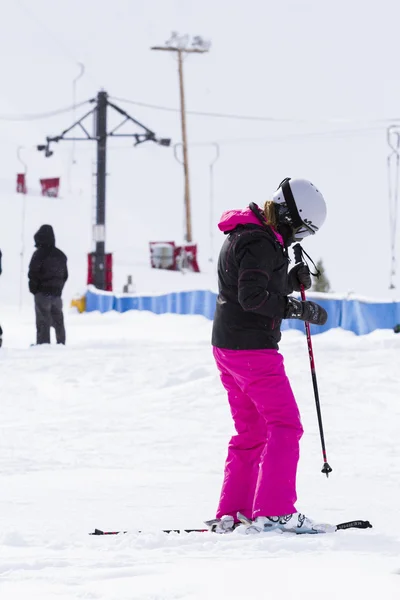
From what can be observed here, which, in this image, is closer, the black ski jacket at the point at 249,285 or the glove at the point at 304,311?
the black ski jacket at the point at 249,285

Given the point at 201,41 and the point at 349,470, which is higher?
the point at 201,41

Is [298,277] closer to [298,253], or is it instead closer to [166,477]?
[298,253]

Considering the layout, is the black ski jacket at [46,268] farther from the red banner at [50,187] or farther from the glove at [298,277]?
the red banner at [50,187]

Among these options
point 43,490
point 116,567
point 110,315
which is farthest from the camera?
point 110,315

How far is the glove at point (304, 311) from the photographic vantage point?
183 inches

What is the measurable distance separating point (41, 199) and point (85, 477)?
68508 millimetres

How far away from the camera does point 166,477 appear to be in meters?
6.35

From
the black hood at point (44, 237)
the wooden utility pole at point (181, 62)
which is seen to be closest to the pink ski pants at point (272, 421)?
the black hood at point (44, 237)

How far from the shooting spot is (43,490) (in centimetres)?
584

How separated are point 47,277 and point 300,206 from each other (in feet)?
33.7

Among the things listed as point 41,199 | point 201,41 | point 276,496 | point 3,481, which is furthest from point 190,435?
point 41,199

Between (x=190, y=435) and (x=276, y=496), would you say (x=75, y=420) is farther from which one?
(x=276, y=496)

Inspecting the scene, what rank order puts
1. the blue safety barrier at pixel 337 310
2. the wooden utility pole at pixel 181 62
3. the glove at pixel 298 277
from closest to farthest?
1. the glove at pixel 298 277
2. the blue safety barrier at pixel 337 310
3. the wooden utility pole at pixel 181 62

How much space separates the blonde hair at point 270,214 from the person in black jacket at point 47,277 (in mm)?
10034
